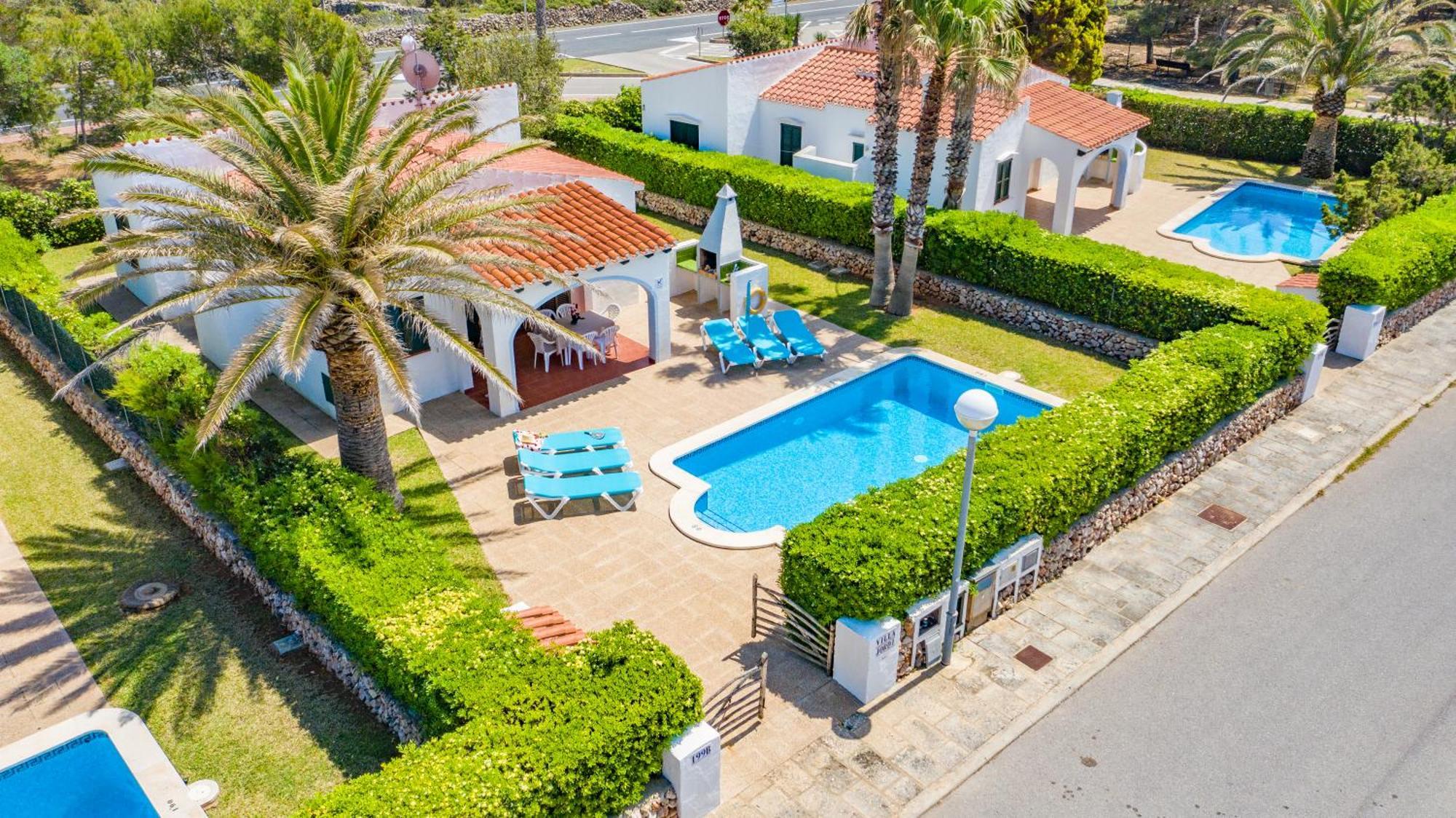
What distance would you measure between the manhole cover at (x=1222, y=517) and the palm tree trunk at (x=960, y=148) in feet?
36.4

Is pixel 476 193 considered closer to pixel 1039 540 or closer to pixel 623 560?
pixel 623 560

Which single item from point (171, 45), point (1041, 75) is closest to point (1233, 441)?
point (1041, 75)

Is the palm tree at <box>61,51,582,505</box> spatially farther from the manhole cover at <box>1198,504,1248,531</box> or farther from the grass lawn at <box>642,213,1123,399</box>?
the manhole cover at <box>1198,504,1248,531</box>

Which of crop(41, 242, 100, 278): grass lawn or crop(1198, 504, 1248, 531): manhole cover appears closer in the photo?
crop(1198, 504, 1248, 531): manhole cover

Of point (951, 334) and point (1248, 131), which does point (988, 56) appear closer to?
point (951, 334)

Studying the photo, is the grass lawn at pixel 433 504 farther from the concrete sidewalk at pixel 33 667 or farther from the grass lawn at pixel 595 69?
the grass lawn at pixel 595 69

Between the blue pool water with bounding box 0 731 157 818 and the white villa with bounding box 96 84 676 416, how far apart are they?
342 inches

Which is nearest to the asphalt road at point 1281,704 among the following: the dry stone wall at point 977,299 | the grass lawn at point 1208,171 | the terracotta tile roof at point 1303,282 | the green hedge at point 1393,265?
the dry stone wall at point 977,299

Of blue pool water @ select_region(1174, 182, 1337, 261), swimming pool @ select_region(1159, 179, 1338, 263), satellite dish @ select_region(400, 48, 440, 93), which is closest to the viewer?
satellite dish @ select_region(400, 48, 440, 93)

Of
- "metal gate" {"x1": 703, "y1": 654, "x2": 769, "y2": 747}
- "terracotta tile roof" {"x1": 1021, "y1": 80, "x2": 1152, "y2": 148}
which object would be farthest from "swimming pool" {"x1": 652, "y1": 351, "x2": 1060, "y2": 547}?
"terracotta tile roof" {"x1": 1021, "y1": 80, "x2": 1152, "y2": 148}

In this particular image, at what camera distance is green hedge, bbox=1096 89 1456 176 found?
115 ft

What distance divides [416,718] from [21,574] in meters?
8.05

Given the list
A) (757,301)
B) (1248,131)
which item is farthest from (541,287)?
(1248,131)

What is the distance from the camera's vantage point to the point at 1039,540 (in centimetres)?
1520
